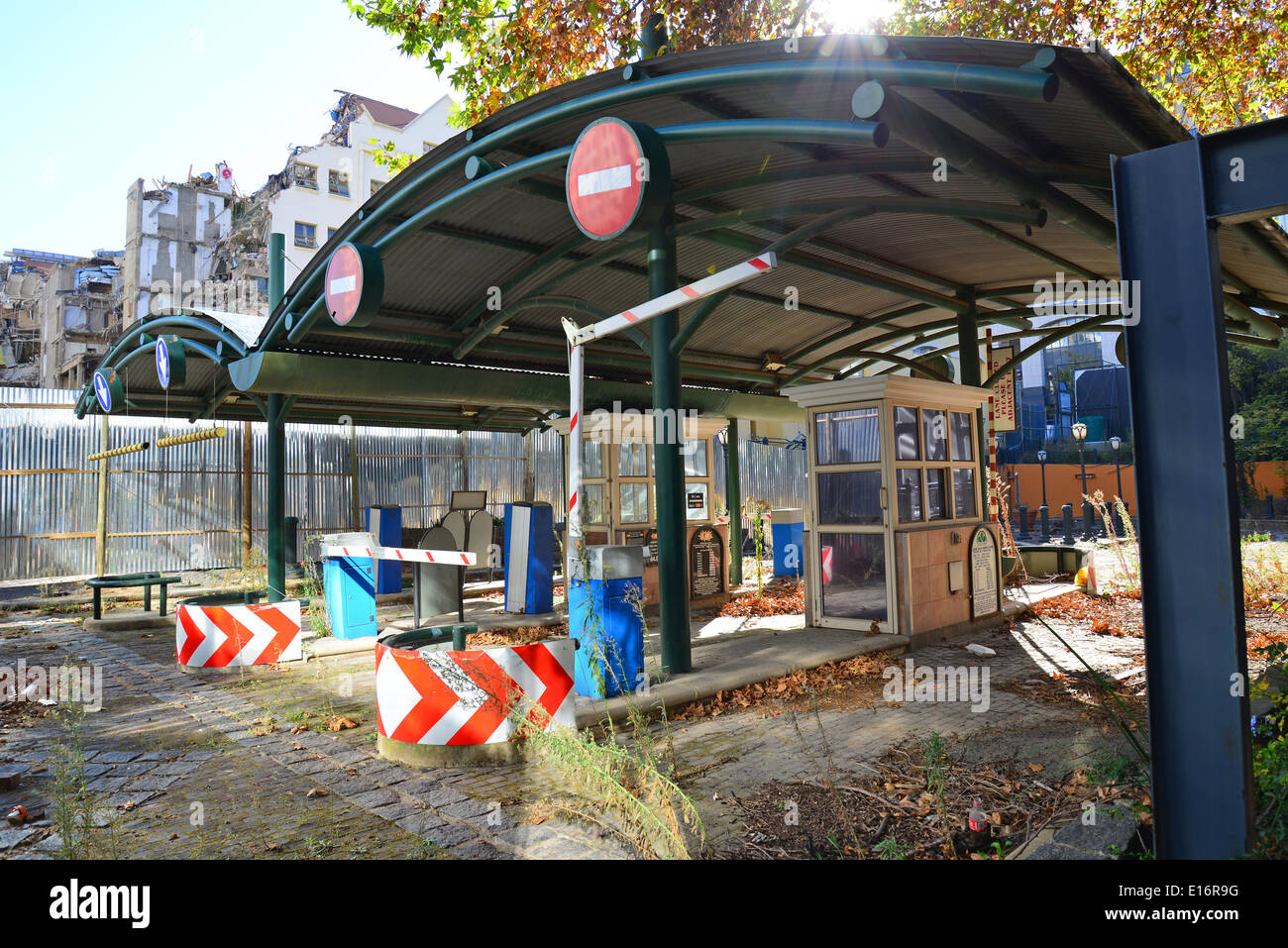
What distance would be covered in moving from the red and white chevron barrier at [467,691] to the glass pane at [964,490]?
6.20 m

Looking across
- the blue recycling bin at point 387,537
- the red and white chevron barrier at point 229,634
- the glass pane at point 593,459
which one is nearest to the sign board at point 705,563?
the glass pane at point 593,459

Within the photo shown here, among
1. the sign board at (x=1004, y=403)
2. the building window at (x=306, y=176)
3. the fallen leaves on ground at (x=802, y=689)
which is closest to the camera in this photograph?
the fallen leaves on ground at (x=802, y=689)

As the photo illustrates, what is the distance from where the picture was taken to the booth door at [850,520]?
8.55 metres

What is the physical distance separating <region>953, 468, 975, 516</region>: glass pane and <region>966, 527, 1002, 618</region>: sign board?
28 centimetres

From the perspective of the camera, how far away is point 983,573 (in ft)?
31.7

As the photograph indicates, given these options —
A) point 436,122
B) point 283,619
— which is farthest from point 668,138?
point 436,122

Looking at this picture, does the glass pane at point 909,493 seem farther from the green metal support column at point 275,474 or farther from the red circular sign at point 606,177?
the green metal support column at point 275,474

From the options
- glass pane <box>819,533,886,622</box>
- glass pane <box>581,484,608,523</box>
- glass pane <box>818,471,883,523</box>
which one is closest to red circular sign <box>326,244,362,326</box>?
glass pane <box>581,484,608,523</box>

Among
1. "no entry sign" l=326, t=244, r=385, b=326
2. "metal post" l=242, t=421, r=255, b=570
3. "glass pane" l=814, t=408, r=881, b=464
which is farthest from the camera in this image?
"metal post" l=242, t=421, r=255, b=570

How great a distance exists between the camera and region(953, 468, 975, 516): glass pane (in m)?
9.43

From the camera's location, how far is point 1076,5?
1307cm

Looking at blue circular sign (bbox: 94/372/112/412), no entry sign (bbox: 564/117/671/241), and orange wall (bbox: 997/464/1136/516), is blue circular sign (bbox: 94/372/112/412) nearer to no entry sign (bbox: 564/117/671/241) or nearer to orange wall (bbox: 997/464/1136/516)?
no entry sign (bbox: 564/117/671/241)

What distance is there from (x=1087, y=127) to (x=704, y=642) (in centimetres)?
571
